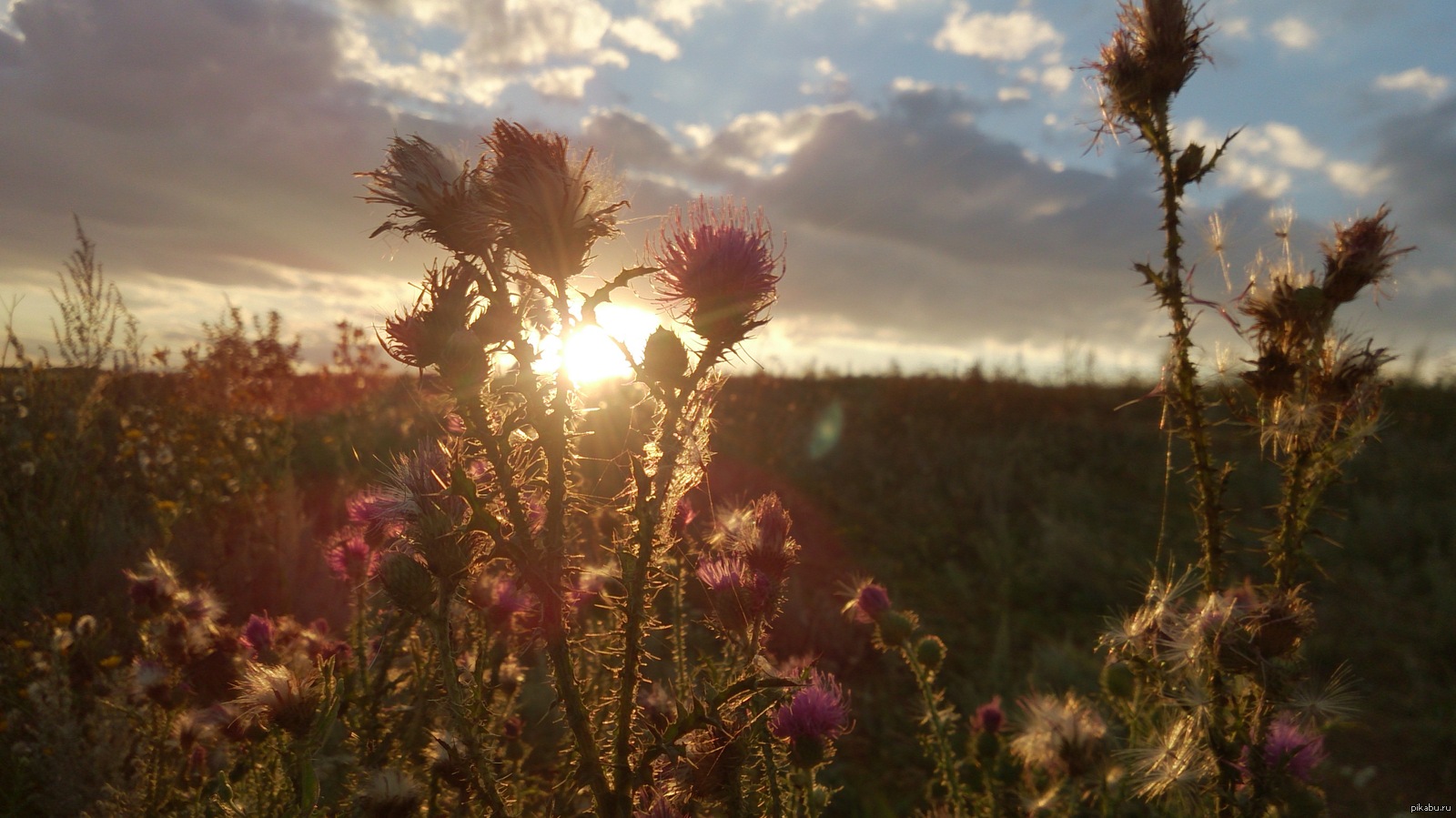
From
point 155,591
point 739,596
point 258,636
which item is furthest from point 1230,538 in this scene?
point 155,591

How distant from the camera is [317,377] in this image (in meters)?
11.6

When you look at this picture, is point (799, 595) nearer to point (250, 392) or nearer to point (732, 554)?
point (732, 554)

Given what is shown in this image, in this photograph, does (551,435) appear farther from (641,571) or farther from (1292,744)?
(1292,744)

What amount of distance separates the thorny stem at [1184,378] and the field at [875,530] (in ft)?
0.72

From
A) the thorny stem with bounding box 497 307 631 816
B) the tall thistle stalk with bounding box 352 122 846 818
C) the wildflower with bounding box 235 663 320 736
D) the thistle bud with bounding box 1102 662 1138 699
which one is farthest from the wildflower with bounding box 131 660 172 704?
the thistle bud with bounding box 1102 662 1138 699

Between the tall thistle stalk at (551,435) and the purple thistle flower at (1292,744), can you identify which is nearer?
the tall thistle stalk at (551,435)

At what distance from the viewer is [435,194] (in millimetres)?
1331

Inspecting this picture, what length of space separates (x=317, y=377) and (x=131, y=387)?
3.14 meters

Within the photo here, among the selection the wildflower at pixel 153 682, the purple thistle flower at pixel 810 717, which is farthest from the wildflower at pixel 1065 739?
the wildflower at pixel 153 682

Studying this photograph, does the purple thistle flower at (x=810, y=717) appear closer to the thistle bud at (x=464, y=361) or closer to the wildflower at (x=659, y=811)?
the wildflower at (x=659, y=811)

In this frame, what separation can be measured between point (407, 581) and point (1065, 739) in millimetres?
1622

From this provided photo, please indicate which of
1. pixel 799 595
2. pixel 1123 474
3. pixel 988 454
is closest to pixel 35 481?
pixel 799 595

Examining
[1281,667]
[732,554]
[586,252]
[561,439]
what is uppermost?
[586,252]

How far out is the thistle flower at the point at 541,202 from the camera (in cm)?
129
